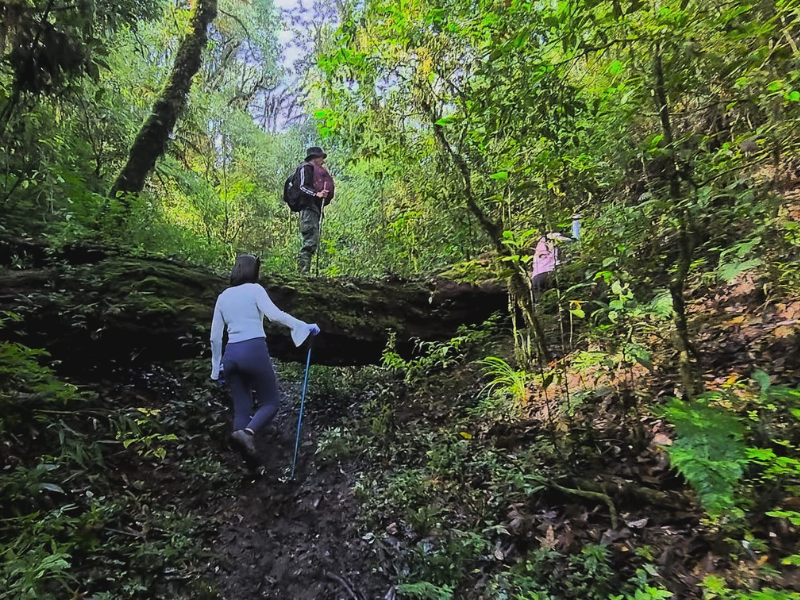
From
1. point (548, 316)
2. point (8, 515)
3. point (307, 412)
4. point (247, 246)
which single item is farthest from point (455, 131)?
point (247, 246)

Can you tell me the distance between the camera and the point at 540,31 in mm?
4781

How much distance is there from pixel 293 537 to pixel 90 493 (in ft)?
6.14

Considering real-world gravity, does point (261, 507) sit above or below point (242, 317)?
below

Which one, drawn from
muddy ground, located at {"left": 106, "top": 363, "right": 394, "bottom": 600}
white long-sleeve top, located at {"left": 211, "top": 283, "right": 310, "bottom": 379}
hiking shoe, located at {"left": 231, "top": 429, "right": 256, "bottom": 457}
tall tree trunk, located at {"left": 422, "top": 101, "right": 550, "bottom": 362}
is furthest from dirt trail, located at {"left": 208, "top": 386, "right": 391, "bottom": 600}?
tall tree trunk, located at {"left": 422, "top": 101, "right": 550, "bottom": 362}

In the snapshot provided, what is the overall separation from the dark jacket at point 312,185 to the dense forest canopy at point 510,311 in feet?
6.85

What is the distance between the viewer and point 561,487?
3971mm

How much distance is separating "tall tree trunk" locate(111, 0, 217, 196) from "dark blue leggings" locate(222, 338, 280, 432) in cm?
597

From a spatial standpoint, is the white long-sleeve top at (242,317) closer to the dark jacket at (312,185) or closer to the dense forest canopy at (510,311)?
the dense forest canopy at (510,311)

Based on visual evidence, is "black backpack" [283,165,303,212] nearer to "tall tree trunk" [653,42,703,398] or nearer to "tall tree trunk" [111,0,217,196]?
"tall tree trunk" [111,0,217,196]

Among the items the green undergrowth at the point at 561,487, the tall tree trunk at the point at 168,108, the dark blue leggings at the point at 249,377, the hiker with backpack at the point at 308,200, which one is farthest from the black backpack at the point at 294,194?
the green undergrowth at the point at 561,487

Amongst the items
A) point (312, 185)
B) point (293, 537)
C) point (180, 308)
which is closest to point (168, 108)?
point (312, 185)

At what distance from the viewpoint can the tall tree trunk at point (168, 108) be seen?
9523 millimetres

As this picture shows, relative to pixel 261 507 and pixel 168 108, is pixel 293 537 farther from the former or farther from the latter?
pixel 168 108

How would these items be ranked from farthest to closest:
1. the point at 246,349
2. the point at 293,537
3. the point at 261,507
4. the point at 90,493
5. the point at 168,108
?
1. the point at 168,108
2. the point at 246,349
3. the point at 261,507
4. the point at 293,537
5. the point at 90,493
